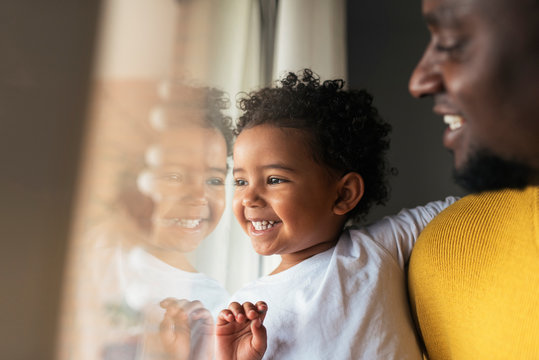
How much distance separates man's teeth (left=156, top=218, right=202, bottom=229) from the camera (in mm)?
542

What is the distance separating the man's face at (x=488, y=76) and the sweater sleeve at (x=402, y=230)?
41 centimetres

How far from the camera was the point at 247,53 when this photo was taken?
965mm

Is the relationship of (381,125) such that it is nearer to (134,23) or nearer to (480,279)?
(480,279)

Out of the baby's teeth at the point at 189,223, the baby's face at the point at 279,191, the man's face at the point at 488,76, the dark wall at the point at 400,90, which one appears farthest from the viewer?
the dark wall at the point at 400,90

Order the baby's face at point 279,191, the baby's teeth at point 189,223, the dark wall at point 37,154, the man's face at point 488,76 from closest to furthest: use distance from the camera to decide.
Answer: the dark wall at point 37,154, the man's face at point 488,76, the baby's teeth at point 189,223, the baby's face at point 279,191

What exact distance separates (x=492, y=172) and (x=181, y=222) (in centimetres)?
38

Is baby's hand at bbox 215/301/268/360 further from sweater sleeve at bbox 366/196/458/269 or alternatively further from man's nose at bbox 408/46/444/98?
man's nose at bbox 408/46/444/98

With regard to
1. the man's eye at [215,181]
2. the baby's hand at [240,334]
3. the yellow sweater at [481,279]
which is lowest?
the baby's hand at [240,334]

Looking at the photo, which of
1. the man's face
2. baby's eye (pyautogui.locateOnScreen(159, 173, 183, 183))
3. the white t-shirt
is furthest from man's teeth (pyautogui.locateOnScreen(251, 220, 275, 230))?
the man's face

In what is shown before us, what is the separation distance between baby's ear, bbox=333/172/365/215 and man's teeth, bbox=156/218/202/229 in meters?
0.37

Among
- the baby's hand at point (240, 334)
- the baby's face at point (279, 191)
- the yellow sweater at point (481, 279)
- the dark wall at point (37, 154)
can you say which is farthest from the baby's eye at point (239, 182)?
the dark wall at point (37, 154)

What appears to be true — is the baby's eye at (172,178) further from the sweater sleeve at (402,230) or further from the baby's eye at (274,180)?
the sweater sleeve at (402,230)

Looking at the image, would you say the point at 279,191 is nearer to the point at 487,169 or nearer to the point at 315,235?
the point at 315,235

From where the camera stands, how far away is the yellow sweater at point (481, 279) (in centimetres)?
64
